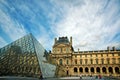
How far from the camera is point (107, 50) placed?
50.2 m

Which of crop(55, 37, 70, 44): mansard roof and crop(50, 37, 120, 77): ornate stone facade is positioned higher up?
crop(55, 37, 70, 44): mansard roof

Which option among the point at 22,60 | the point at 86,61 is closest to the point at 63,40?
the point at 86,61

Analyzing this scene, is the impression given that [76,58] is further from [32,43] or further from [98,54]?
[32,43]

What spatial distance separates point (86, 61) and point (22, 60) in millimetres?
33622

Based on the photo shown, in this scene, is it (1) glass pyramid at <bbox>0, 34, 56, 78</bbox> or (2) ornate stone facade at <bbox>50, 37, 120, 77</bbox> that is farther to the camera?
(2) ornate stone facade at <bbox>50, 37, 120, 77</bbox>

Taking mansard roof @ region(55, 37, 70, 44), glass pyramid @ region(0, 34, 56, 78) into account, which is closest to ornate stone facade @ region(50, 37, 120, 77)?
mansard roof @ region(55, 37, 70, 44)

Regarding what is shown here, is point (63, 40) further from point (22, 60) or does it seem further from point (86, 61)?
point (22, 60)

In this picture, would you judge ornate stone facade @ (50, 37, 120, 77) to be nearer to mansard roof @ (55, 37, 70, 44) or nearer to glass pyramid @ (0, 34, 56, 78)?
mansard roof @ (55, 37, 70, 44)

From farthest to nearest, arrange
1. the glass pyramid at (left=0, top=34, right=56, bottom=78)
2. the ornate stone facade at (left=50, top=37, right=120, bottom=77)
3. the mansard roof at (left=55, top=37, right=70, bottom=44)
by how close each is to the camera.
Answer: the mansard roof at (left=55, top=37, right=70, bottom=44) < the ornate stone facade at (left=50, top=37, right=120, bottom=77) < the glass pyramid at (left=0, top=34, right=56, bottom=78)

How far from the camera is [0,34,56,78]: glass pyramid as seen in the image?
1997cm

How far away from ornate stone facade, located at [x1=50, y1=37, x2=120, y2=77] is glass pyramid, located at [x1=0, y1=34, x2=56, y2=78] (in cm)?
2445

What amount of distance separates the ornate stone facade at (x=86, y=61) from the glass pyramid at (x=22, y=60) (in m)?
24.5

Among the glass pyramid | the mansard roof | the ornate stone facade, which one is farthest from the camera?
the mansard roof

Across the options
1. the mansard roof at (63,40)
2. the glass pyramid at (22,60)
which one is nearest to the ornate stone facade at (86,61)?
the mansard roof at (63,40)
